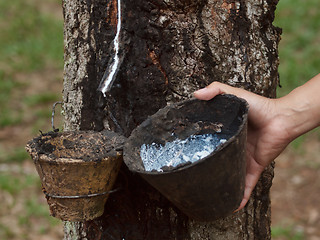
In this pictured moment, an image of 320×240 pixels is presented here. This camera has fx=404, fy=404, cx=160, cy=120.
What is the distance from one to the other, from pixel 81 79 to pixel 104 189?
1.77 feet

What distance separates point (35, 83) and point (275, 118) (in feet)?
13.4

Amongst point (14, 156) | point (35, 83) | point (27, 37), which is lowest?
point (14, 156)

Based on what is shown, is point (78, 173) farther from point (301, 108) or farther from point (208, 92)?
point (301, 108)

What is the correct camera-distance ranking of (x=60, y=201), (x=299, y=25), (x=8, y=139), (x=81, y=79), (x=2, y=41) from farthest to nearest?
(x=2, y=41) < (x=299, y=25) < (x=8, y=139) < (x=81, y=79) < (x=60, y=201)

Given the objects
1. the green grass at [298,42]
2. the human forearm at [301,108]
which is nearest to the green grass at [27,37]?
the green grass at [298,42]

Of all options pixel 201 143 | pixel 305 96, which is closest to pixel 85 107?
pixel 201 143

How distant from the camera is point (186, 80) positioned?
1724mm

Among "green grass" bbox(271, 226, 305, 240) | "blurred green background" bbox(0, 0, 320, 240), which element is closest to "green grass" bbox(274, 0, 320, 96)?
"blurred green background" bbox(0, 0, 320, 240)

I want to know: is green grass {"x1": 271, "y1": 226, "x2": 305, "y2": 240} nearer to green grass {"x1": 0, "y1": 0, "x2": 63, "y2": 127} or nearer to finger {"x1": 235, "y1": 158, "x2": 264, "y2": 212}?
finger {"x1": 235, "y1": 158, "x2": 264, "y2": 212}

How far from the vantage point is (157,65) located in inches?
67.4

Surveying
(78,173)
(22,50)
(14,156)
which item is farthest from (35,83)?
(78,173)

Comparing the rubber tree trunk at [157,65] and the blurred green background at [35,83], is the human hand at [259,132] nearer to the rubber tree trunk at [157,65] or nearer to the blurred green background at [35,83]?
the rubber tree trunk at [157,65]

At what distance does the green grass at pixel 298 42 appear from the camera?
467 cm

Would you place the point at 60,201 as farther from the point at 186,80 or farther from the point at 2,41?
the point at 2,41
